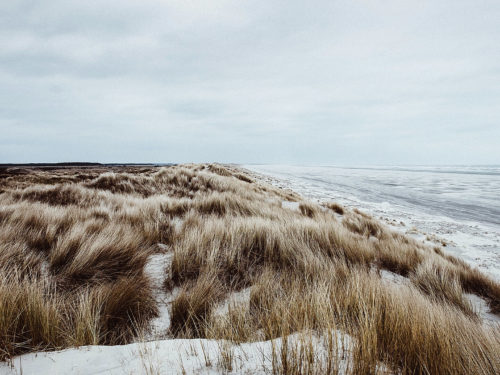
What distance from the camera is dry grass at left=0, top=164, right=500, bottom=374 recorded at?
3.85ft

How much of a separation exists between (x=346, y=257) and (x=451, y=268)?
1435mm

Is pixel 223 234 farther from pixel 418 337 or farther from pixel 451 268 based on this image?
pixel 451 268

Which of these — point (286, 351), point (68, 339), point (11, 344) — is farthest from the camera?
point (68, 339)

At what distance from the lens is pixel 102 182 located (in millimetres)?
9695

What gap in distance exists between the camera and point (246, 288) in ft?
7.43

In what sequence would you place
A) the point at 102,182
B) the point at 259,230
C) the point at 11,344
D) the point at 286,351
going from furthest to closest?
1. the point at 102,182
2. the point at 259,230
3. the point at 11,344
4. the point at 286,351

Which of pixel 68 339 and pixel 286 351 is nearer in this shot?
pixel 286 351

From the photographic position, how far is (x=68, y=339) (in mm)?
1322

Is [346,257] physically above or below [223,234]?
below

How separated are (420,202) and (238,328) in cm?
1686

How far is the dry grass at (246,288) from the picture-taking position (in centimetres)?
117

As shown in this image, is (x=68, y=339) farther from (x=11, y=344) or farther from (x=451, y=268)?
(x=451, y=268)

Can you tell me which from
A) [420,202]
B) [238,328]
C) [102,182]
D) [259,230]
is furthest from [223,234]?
[420,202]

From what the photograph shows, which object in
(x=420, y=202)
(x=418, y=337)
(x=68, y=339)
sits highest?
(x=418, y=337)
